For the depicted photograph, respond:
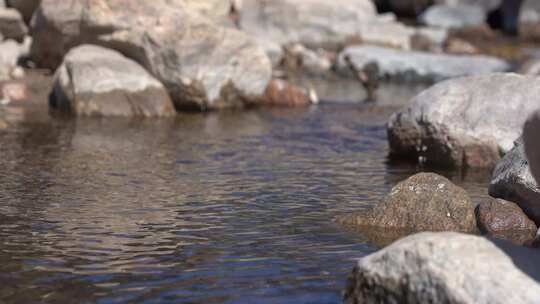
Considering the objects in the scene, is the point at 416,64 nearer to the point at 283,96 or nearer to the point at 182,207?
the point at 283,96

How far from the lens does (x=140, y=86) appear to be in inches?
779

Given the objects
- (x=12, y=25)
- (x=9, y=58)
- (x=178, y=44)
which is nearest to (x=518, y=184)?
(x=178, y=44)

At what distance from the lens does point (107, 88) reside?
19469 mm

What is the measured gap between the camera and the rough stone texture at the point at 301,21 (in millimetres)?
34719

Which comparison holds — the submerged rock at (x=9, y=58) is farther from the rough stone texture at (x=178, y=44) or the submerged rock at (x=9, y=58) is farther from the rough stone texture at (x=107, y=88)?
the rough stone texture at (x=107, y=88)

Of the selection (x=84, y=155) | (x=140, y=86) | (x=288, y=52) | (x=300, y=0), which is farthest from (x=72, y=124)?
(x=300, y=0)

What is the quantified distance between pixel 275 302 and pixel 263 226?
2.68 metres

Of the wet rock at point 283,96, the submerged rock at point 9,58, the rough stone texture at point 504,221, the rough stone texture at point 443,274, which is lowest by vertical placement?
the wet rock at point 283,96

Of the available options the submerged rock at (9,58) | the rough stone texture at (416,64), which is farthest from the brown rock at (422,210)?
the rough stone texture at (416,64)

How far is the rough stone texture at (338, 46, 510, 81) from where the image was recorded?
31422 mm

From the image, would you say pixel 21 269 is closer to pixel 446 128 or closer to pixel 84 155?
pixel 84 155

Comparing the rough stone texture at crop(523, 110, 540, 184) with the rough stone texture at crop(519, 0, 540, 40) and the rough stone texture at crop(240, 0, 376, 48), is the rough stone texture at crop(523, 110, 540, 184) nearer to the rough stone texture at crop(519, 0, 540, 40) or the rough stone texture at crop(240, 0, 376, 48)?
the rough stone texture at crop(240, 0, 376, 48)

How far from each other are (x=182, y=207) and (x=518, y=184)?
356 centimetres

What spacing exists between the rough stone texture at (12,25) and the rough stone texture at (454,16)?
22.9 m
